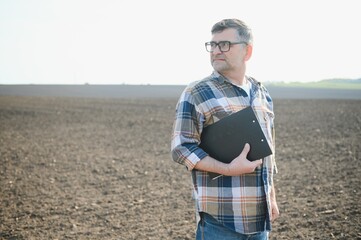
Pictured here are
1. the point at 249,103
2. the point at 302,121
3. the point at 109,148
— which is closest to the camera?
the point at 249,103

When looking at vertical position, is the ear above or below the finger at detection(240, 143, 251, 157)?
above

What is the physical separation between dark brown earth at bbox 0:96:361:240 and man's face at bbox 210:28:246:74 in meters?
2.83

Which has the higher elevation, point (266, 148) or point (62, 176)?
point (266, 148)

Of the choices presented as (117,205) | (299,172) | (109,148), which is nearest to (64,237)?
(117,205)

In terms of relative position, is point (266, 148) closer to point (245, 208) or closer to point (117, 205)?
point (245, 208)

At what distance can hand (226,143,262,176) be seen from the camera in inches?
81.7

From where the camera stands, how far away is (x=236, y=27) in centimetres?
229

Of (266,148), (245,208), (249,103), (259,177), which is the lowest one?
(245,208)

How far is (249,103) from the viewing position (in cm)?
234

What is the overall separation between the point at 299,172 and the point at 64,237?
4718 millimetres

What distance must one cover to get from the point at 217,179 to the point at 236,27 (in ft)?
3.02

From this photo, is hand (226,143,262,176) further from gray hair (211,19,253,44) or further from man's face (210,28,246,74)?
gray hair (211,19,253,44)

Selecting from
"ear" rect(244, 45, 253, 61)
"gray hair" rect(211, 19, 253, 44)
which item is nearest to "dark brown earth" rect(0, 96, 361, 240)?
"ear" rect(244, 45, 253, 61)

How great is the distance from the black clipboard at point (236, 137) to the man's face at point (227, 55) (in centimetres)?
31
